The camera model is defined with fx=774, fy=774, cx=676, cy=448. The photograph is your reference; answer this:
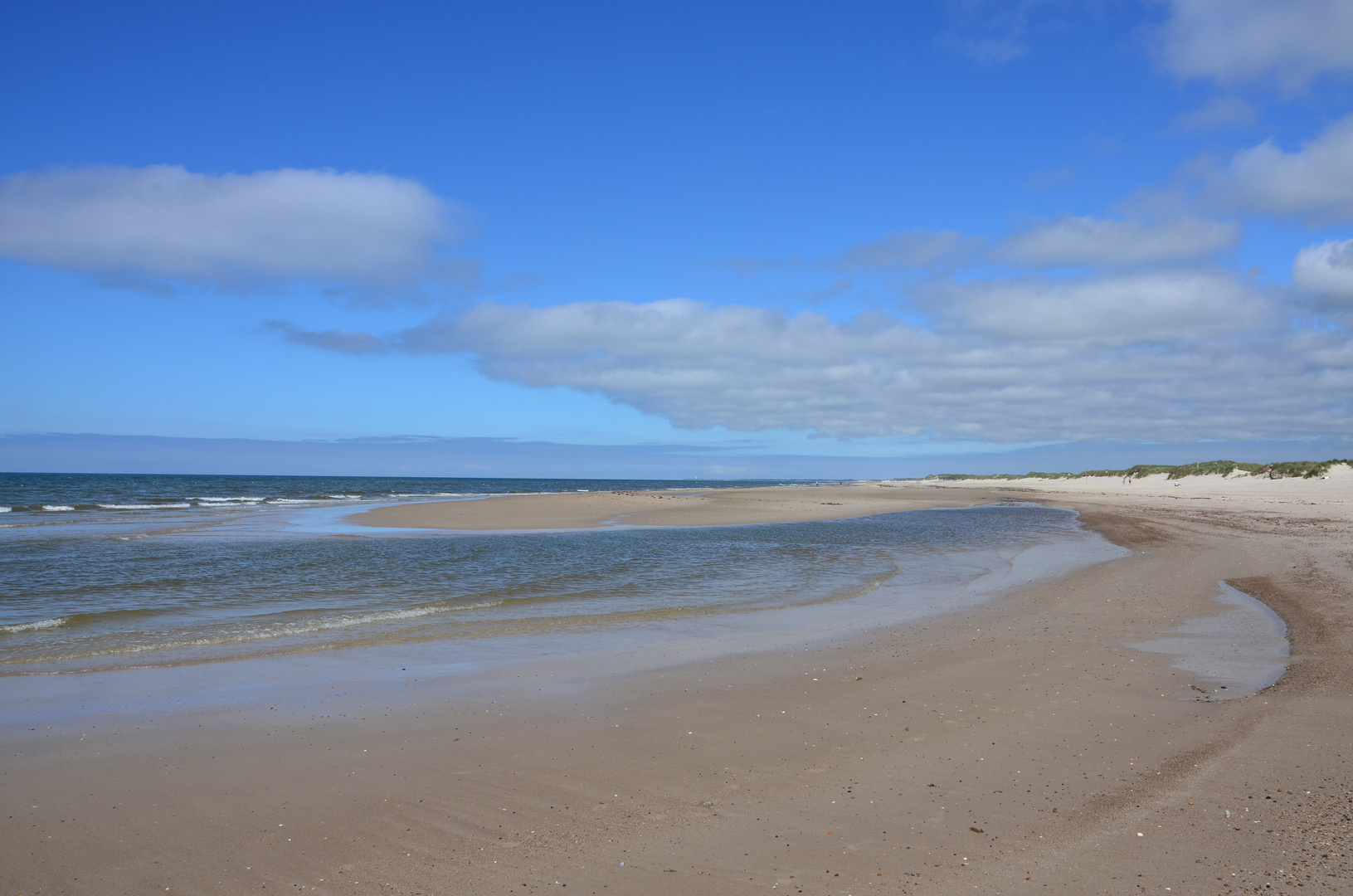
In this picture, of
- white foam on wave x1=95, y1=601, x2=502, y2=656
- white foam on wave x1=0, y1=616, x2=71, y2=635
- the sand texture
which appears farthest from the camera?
the sand texture

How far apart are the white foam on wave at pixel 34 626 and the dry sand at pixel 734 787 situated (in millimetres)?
5771

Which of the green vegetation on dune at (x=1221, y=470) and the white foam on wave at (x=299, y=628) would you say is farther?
the green vegetation on dune at (x=1221, y=470)

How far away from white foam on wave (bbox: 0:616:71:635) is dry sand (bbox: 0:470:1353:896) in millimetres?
5771

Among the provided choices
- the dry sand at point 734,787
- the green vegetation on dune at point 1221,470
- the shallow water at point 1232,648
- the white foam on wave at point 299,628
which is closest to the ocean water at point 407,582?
the white foam on wave at point 299,628

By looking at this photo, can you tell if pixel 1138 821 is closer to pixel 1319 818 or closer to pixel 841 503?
pixel 1319 818

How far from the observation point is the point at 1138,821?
16.4 ft

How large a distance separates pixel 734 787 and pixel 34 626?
11.8 meters

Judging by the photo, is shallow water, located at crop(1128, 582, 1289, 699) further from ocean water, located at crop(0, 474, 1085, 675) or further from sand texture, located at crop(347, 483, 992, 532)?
sand texture, located at crop(347, 483, 992, 532)

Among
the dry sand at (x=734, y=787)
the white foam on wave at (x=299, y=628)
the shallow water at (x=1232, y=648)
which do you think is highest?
the shallow water at (x=1232, y=648)

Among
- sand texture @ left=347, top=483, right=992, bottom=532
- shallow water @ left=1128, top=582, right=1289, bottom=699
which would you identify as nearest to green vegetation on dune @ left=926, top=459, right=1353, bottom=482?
sand texture @ left=347, top=483, right=992, bottom=532

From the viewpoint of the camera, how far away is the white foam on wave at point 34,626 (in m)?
11.6

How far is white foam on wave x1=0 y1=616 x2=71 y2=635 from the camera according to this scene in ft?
37.9

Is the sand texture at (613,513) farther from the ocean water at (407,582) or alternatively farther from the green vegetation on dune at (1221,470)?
the green vegetation on dune at (1221,470)

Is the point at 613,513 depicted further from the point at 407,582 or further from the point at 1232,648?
the point at 1232,648
